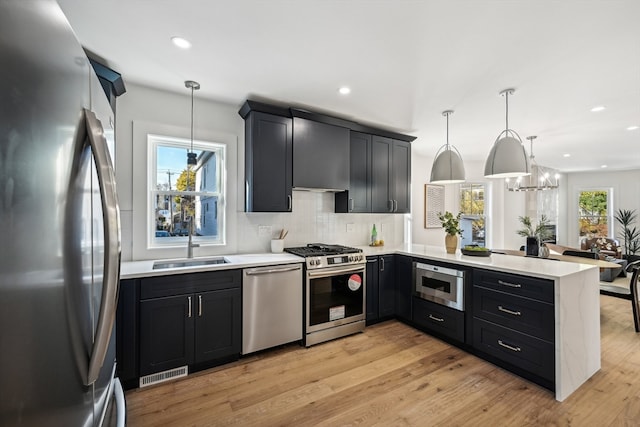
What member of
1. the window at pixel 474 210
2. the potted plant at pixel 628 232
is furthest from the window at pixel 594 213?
the window at pixel 474 210

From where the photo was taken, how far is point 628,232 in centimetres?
695

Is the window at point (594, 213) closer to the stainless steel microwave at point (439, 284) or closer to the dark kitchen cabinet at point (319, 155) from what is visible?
the stainless steel microwave at point (439, 284)

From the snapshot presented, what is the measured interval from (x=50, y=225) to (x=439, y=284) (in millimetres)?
3208

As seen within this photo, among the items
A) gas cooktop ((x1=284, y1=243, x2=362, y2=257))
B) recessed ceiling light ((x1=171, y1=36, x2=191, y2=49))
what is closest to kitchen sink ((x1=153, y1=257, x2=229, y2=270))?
gas cooktop ((x1=284, y1=243, x2=362, y2=257))

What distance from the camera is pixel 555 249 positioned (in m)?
5.00

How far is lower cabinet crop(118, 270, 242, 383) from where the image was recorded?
7.11ft

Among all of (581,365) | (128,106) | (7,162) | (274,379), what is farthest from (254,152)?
(581,365)

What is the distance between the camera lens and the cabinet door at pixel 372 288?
338cm

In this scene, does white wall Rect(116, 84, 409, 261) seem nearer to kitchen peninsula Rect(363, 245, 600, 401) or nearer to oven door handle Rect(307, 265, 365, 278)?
oven door handle Rect(307, 265, 365, 278)

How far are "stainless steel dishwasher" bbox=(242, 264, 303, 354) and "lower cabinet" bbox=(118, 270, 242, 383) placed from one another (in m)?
0.08

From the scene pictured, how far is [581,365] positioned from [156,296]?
350cm

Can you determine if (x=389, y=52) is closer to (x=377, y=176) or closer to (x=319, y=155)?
(x=319, y=155)

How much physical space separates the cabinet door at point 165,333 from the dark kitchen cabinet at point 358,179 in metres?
2.16

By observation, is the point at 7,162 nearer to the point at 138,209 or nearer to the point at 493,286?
the point at 138,209
